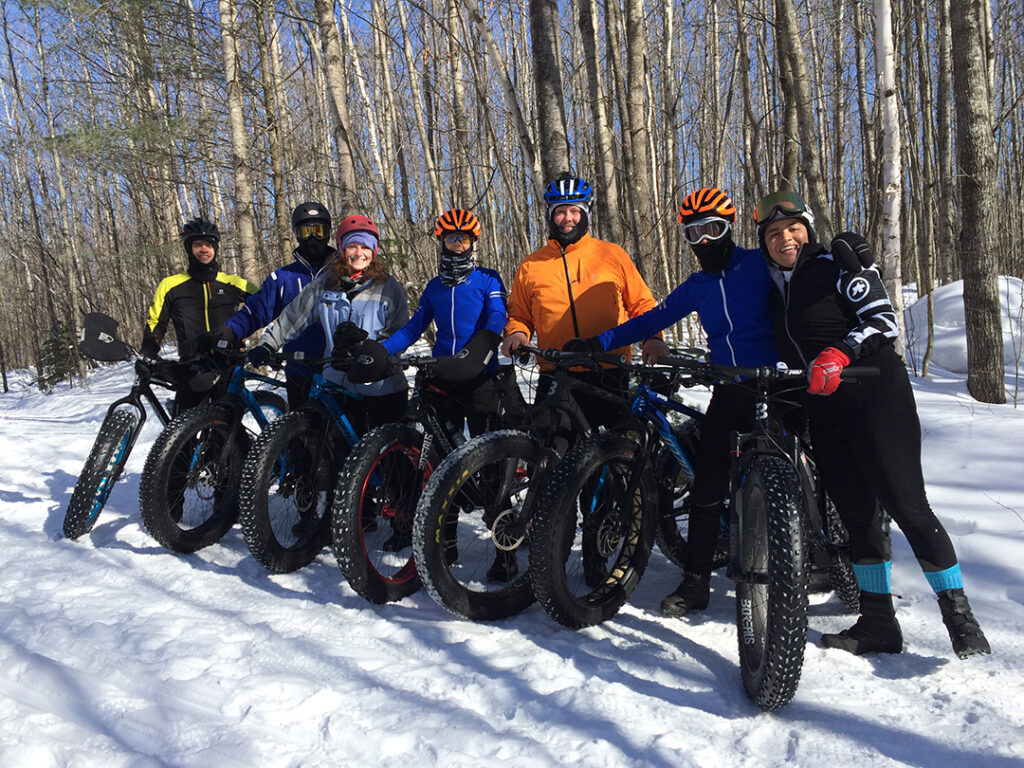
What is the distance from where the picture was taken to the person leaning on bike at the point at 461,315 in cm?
381

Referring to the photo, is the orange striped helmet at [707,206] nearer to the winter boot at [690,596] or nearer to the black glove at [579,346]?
the black glove at [579,346]

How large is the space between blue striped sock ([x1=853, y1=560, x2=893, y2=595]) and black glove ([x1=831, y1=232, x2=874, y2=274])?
1.20 metres

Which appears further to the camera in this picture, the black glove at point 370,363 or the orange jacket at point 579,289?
the orange jacket at point 579,289

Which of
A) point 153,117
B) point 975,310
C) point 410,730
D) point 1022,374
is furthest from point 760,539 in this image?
point 153,117

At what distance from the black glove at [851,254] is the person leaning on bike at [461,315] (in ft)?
5.59

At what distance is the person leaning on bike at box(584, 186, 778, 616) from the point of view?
3.10 meters

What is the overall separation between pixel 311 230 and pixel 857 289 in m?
3.31

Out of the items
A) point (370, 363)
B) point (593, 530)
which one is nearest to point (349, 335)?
point (370, 363)

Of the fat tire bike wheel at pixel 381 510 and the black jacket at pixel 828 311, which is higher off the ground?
the black jacket at pixel 828 311

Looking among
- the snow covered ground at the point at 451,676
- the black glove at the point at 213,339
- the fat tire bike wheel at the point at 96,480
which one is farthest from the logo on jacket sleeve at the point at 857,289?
the fat tire bike wheel at the point at 96,480

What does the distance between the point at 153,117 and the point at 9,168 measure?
17431mm

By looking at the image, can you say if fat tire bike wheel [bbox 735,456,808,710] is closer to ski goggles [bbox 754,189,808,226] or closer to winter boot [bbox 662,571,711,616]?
winter boot [bbox 662,571,711,616]

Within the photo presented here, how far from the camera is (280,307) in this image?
4660mm

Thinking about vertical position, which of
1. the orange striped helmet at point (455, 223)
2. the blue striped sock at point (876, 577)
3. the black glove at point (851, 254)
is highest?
the orange striped helmet at point (455, 223)
